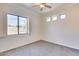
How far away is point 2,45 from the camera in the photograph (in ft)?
7.12

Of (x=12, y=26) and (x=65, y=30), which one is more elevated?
(x=12, y=26)

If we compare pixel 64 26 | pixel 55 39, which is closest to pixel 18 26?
pixel 55 39

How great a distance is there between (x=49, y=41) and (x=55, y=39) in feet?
0.56

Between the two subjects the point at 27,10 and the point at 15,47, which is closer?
the point at 15,47

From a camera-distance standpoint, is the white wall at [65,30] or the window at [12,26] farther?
the white wall at [65,30]

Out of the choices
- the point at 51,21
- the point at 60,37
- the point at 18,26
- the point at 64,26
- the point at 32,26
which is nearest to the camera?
the point at 18,26

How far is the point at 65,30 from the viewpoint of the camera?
7.85ft

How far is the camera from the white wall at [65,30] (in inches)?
82.5

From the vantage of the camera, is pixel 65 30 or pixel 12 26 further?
pixel 65 30

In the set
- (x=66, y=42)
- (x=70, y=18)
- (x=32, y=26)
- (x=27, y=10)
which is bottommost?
(x=66, y=42)

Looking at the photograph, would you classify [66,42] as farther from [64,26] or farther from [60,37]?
[64,26]

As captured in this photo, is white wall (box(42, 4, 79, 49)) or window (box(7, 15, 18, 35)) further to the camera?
white wall (box(42, 4, 79, 49))

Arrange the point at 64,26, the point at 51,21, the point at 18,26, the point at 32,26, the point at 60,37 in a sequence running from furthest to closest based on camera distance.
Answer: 1. the point at 32,26
2. the point at 64,26
3. the point at 60,37
4. the point at 51,21
5. the point at 18,26

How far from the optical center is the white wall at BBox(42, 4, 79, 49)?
2.10 m
